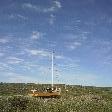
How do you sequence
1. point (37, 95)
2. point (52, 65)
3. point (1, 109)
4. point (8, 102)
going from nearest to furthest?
point (1, 109) < point (8, 102) < point (37, 95) < point (52, 65)

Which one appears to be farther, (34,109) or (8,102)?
(8,102)

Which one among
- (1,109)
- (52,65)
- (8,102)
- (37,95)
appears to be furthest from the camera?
(52,65)

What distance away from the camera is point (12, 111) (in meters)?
35.9

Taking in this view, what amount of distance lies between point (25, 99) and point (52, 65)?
107ft

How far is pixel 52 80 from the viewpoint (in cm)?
7956

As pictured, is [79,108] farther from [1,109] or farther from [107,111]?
[1,109]

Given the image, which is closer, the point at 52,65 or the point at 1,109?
the point at 1,109

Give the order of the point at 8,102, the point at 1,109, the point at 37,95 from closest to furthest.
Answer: the point at 1,109
the point at 8,102
the point at 37,95

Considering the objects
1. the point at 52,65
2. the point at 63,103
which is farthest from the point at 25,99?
the point at 52,65

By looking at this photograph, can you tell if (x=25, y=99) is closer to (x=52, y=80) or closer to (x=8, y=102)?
(x=8, y=102)

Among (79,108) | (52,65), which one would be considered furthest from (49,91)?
(79,108)

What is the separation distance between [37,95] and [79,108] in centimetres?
2809

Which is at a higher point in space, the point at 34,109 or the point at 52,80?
the point at 52,80

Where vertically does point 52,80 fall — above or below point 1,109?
above
